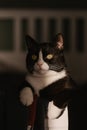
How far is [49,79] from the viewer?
0.89 metres

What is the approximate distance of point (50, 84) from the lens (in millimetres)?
886

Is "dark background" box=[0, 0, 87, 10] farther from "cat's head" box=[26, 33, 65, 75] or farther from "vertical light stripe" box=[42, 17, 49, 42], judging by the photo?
"cat's head" box=[26, 33, 65, 75]

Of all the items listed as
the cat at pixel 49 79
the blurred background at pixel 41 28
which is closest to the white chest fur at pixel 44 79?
the cat at pixel 49 79

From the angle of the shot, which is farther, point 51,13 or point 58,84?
point 51,13

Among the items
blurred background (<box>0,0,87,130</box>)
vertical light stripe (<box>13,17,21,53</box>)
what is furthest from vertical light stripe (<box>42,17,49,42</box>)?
vertical light stripe (<box>13,17,21,53</box>)

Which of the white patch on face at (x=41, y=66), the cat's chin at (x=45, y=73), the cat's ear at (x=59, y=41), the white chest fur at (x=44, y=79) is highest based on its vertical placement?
the cat's ear at (x=59, y=41)

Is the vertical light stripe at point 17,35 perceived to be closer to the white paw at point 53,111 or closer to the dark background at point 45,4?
the dark background at point 45,4

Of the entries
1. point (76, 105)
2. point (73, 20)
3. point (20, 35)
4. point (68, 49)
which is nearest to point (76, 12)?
Answer: point (73, 20)

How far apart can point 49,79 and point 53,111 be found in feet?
0.25

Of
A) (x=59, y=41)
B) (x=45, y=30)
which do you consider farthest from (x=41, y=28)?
(x=59, y=41)

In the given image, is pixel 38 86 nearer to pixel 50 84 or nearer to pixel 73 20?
pixel 50 84

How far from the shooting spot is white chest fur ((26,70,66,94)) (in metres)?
0.89

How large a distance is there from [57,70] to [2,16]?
0.78 metres

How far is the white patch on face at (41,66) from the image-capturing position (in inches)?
34.9
